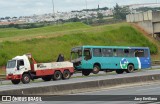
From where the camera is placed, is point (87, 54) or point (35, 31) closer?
point (87, 54)

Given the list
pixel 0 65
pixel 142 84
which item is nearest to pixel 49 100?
pixel 142 84

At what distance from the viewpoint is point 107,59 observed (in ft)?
135

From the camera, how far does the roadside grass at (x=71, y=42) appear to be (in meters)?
58.7

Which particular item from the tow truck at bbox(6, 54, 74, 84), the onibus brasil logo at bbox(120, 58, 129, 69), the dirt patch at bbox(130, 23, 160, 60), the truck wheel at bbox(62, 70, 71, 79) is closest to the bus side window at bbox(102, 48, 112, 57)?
the onibus brasil logo at bbox(120, 58, 129, 69)

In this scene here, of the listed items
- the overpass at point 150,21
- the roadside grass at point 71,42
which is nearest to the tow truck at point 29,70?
the roadside grass at point 71,42

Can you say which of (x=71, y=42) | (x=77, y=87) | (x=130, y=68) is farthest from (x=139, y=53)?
(x=71, y=42)

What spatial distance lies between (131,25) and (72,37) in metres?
11.3

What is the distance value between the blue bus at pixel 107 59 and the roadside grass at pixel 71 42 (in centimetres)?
1627

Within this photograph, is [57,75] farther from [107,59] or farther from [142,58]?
[142,58]

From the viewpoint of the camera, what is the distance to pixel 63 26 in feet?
269

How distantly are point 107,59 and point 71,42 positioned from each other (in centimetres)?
2329

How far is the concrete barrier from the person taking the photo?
23078 mm

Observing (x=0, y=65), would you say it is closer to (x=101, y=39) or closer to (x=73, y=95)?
(x=101, y=39)

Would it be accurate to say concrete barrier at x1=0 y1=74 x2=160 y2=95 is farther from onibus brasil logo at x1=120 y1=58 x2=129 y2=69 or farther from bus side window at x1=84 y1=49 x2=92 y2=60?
onibus brasil logo at x1=120 y1=58 x2=129 y2=69
